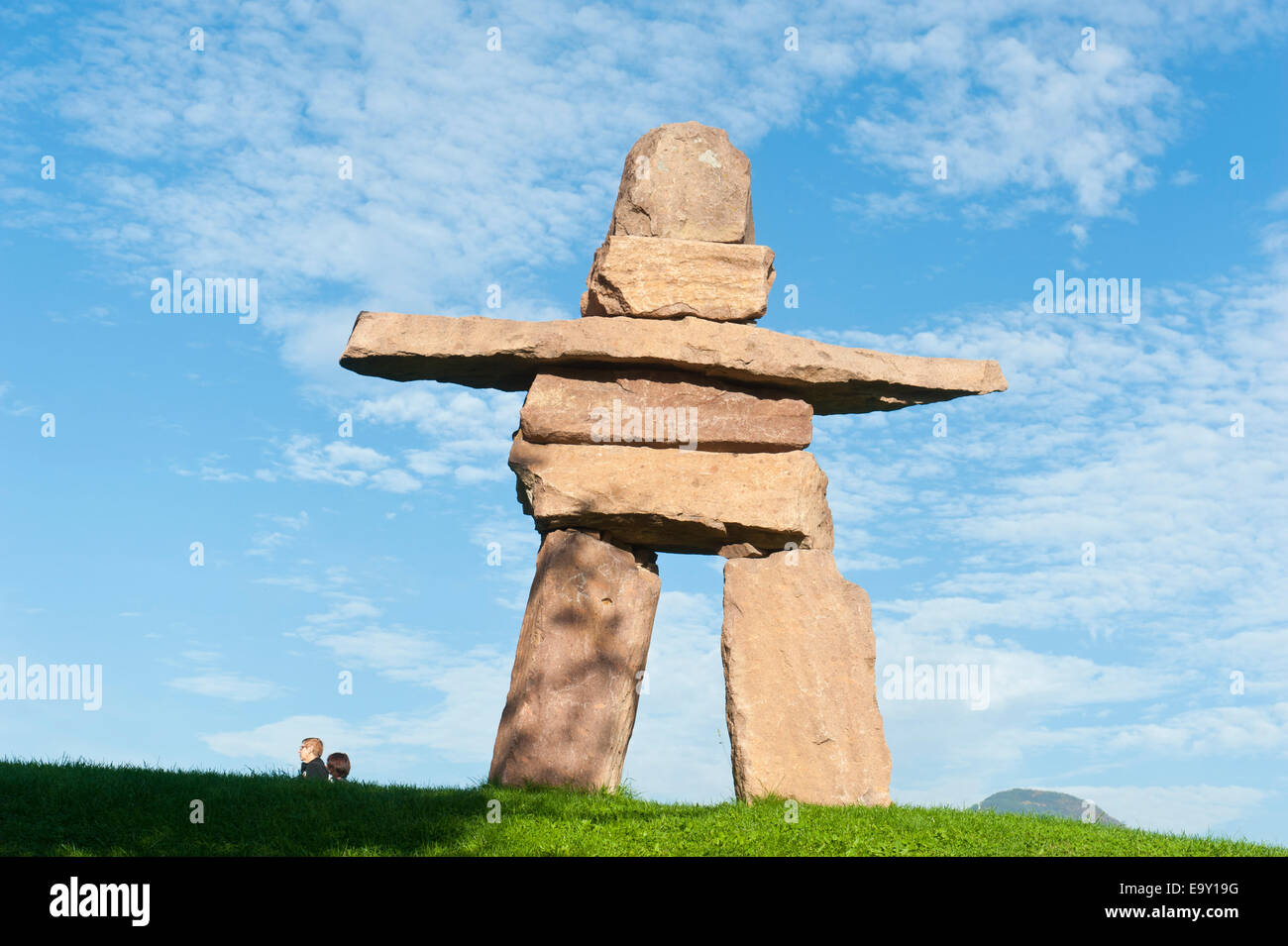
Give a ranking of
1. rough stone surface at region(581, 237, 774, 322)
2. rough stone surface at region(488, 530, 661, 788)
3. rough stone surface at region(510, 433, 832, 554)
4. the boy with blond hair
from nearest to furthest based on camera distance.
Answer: rough stone surface at region(488, 530, 661, 788) < rough stone surface at region(510, 433, 832, 554) < rough stone surface at region(581, 237, 774, 322) < the boy with blond hair

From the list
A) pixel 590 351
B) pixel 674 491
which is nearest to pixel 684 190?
pixel 590 351

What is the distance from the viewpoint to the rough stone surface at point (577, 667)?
9.59 m

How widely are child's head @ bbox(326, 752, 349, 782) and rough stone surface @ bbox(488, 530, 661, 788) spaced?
177 centimetres

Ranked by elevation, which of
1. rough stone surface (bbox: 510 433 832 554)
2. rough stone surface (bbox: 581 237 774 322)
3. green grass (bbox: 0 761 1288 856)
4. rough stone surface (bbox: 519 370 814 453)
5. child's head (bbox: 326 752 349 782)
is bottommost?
green grass (bbox: 0 761 1288 856)

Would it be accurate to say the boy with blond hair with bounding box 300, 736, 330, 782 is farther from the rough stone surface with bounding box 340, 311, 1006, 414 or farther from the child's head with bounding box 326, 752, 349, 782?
the rough stone surface with bounding box 340, 311, 1006, 414

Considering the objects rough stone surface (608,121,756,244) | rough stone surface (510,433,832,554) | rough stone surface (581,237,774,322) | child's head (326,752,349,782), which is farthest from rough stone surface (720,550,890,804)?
child's head (326,752,349,782)

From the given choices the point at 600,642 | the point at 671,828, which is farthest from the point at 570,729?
the point at 671,828

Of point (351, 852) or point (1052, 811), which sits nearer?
point (351, 852)

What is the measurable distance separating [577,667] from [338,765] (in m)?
2.62

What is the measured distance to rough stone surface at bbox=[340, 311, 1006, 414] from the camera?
10047mm

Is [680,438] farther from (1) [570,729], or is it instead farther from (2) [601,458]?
(1) [570,729]

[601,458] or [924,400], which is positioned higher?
[924,400]

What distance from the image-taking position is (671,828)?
326 inches
